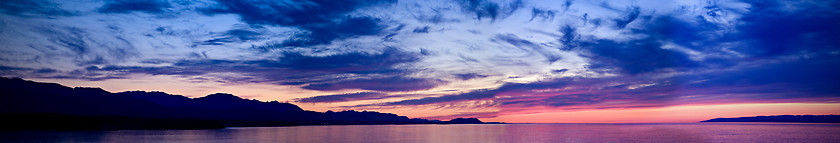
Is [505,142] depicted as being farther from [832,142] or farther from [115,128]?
[115,128]

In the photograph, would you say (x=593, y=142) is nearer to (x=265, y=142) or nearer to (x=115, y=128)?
(x=265, y=142)

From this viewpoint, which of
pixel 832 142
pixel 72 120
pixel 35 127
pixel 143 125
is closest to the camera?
pixel 832 142

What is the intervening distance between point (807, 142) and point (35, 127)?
210372 mm

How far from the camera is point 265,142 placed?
94875 mm

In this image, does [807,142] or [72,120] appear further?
[72,120]

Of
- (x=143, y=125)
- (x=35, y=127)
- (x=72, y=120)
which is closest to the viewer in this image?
(x=35, y=127)

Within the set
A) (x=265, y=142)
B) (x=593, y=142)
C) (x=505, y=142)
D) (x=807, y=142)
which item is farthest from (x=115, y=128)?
(x=807, y=142)

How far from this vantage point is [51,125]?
164m

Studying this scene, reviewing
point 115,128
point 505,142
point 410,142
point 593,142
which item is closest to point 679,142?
point 593,142

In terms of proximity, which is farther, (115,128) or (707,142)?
(115,128)

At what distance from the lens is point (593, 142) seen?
311ft

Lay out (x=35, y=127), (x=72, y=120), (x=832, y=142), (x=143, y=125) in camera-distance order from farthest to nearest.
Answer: (x=143, y=125) → (x=72, y=120) → (x=35, y=127) → (x=832, y=142)

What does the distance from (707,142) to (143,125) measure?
196 m

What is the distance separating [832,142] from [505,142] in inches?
2474
